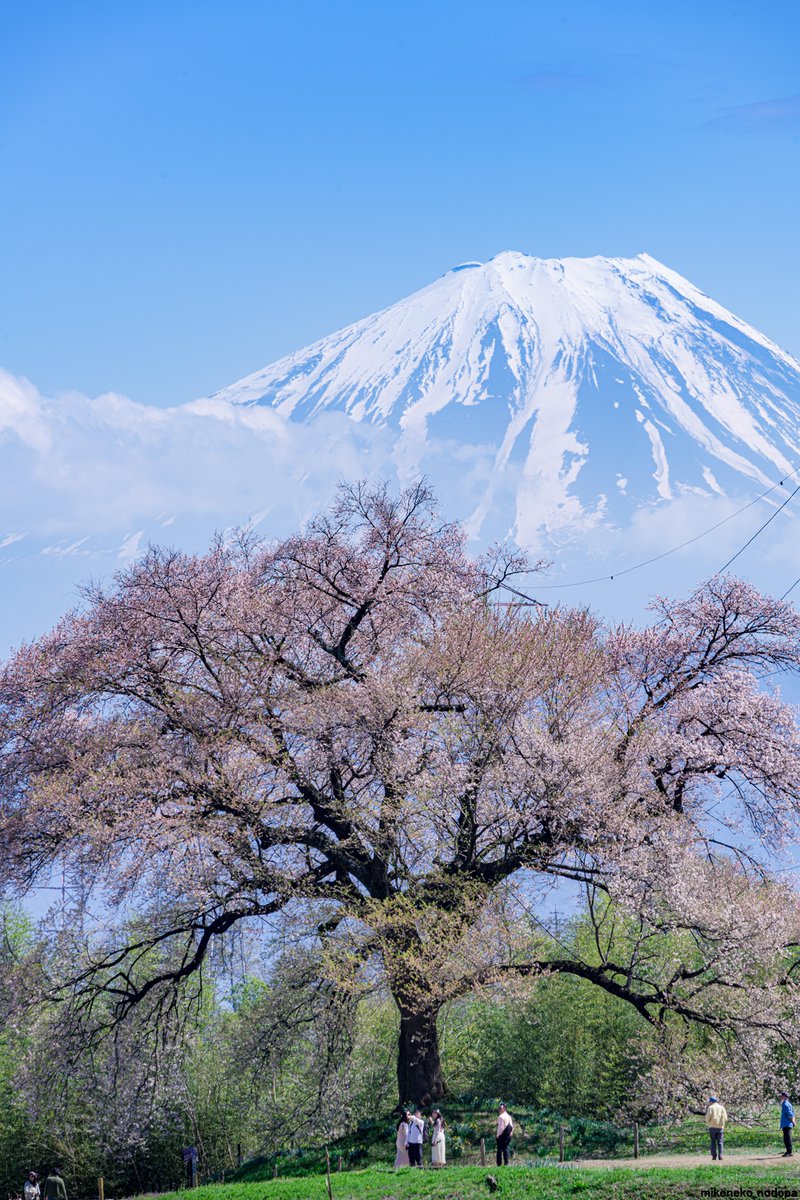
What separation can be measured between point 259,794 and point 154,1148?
1921cm

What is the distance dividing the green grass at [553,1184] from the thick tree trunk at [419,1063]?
3.74 metres

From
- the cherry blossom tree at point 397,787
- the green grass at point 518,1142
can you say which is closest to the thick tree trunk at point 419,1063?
the cherry blossom tree at point 397,787

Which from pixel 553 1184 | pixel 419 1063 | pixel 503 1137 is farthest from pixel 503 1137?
pixel 419 1063

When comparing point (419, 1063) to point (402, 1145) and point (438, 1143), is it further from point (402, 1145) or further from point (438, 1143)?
point (438, 1143)

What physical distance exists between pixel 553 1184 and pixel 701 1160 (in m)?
4.31

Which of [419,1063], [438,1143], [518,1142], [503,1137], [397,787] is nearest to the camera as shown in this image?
[503,1137]

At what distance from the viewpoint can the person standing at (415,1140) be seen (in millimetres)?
23047

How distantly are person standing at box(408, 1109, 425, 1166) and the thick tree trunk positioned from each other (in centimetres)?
254

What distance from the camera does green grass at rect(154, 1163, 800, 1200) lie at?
18.6 metres

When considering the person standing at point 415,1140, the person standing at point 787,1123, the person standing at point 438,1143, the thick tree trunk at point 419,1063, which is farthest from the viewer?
the thick tree trunk at point 419,1063

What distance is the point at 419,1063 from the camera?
1030 inches

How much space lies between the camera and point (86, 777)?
25375 millimetres

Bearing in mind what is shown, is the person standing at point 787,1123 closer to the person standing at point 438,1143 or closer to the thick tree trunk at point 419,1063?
the person standing at point 438,1143

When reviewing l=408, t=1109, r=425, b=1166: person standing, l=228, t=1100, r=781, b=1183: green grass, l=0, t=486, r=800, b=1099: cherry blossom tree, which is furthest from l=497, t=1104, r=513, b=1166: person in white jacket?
l=0, t=486, r=800, b=1099: cherry blossom tree
